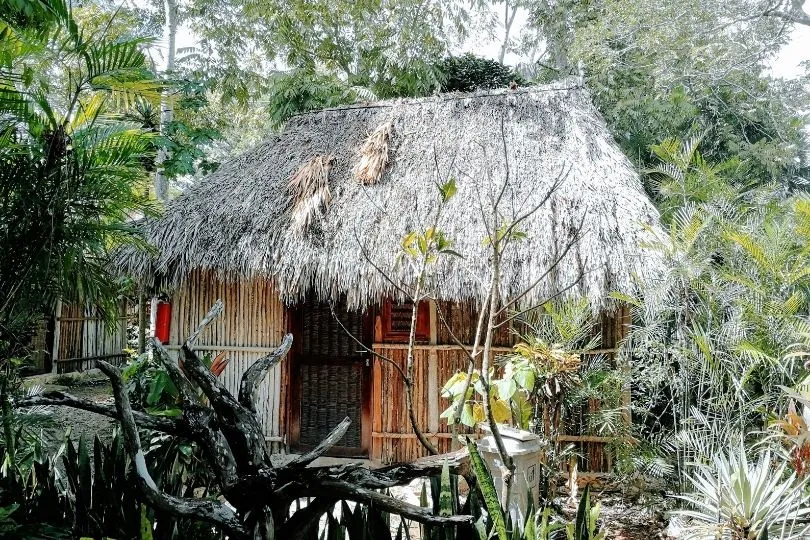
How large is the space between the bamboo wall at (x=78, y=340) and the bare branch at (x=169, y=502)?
757 centimetres

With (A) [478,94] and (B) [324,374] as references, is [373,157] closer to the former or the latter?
(A) [478,94]

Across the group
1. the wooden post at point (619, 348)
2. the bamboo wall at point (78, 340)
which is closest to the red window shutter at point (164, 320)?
the bamboo wall at point (78, 340)

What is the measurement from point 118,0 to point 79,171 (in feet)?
37.2

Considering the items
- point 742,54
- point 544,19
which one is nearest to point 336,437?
point 742,54

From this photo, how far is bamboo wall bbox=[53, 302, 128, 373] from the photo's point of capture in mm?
8844

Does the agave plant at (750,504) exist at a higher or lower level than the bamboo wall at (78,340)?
lower

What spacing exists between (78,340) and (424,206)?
7370mm

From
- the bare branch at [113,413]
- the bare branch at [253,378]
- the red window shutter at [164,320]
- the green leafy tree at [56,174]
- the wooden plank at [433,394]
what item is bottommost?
the wooden plank at [433,394]

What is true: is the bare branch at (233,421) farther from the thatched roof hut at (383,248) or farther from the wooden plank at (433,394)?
the wooden plank at (433,394)

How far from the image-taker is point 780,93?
10.2m

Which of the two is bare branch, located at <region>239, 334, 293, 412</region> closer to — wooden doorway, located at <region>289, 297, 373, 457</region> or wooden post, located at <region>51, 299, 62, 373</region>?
wooden doorway, located at <region>289, 297, 373, 457</region>

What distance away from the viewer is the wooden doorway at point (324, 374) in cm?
541

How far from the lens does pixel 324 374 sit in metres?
5.48

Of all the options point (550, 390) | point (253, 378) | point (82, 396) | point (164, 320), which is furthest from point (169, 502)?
point (82, 396)
